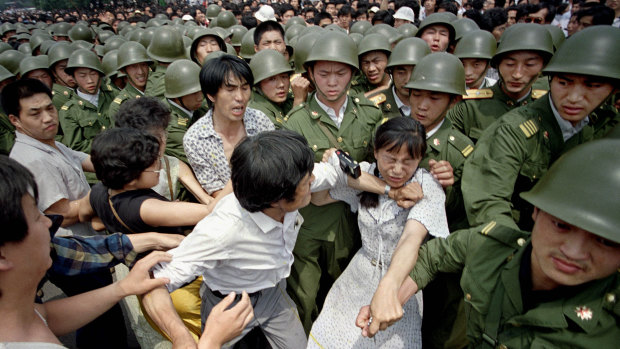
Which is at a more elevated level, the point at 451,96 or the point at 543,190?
the point at 543,190

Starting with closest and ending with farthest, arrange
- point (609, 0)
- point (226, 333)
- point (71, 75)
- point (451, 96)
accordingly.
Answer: point (226, 333) → point (451, 96) → point (71, 75) → point (609, 0)

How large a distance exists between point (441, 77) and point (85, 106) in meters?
5.04

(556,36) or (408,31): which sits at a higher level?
(556,36)

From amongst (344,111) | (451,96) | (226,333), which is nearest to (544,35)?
(451,96)

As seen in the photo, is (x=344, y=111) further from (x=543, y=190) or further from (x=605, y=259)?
(x=605, y=259)

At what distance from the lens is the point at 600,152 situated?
1222mm

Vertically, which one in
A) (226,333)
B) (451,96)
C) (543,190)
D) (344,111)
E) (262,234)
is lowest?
(226,333)

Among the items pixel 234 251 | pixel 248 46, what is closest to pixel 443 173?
pixel 234 251

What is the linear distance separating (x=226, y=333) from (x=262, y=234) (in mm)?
551

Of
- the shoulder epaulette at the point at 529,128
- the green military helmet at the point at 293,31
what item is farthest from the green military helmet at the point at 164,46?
the shoulder epaulette at the point at 529,128

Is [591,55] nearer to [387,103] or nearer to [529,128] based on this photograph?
[529,128]

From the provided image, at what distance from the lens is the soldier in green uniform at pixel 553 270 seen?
1.19m

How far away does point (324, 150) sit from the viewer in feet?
9.85

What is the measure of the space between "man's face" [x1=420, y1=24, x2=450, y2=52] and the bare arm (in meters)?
5.20
